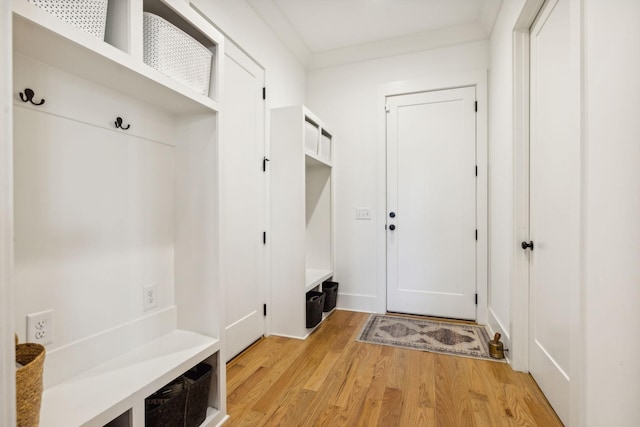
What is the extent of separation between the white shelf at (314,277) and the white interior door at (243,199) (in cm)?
38

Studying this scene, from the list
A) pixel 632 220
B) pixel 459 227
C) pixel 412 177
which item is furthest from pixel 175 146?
pixel 459 227

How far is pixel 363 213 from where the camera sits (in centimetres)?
311

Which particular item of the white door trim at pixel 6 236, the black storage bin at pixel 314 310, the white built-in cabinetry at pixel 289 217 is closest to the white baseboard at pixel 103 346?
Answer: the white door trim at pixel 6 236

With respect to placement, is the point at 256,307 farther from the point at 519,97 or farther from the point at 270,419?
the point at 519,97

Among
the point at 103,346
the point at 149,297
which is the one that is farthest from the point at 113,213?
the point at 103,346

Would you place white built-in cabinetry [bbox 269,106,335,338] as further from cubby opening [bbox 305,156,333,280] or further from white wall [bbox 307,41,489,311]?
white wall [bbox 307,41,489,311]

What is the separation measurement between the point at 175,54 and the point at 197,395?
4.53ft

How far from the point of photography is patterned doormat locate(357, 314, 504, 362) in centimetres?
223

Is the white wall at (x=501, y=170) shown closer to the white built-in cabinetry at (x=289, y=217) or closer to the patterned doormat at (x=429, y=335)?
the patterned doormat at (x=429, y=335)

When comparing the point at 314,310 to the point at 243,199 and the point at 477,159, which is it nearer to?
the point at 243,199

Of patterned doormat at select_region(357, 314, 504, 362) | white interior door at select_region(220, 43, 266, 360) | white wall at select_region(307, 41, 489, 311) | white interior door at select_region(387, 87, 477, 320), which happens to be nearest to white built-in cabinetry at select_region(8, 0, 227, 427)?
white interior door at select_region(220, 43, 266, 360)

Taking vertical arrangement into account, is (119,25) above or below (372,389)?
above

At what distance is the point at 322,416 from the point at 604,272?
131 cm

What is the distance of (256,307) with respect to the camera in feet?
7.77
